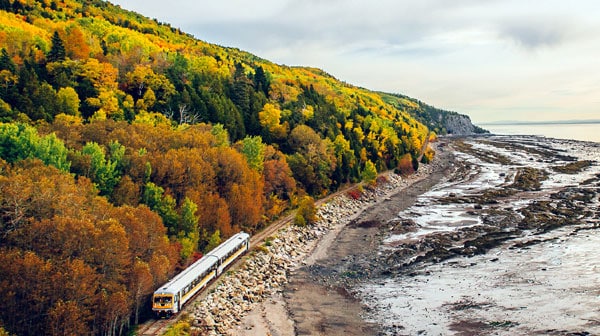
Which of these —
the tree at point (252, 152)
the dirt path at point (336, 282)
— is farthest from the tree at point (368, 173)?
the tree at point (252, 152)

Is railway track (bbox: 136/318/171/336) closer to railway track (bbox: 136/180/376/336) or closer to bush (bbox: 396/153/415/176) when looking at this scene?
railway track (bbox: 136/180/376/336)

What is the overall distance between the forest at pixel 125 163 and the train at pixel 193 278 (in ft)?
4.15

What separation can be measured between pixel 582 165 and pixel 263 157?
353 ft

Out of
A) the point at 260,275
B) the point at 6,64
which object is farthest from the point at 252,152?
the point at 6,64

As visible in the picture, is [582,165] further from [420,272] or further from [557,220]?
[420,272]

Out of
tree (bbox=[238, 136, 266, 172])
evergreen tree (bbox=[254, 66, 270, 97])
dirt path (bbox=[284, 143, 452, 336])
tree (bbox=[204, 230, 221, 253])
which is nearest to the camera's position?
dirt path (bbox=[284, 143, 452, 336])

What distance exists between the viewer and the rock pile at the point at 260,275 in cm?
3547

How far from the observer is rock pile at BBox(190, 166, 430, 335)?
3547cm

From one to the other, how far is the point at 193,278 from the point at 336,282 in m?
16.3

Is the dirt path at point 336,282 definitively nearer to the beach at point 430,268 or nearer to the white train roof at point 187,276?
the beach at point 430,268

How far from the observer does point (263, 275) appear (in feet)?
154

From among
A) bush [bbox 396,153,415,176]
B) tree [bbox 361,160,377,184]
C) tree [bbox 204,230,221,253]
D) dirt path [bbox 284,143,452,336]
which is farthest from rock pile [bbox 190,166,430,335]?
bush [bbox 396,153,415,176]

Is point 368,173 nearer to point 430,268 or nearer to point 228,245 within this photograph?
point 430,268

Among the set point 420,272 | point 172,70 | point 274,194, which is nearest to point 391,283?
point 420,272
